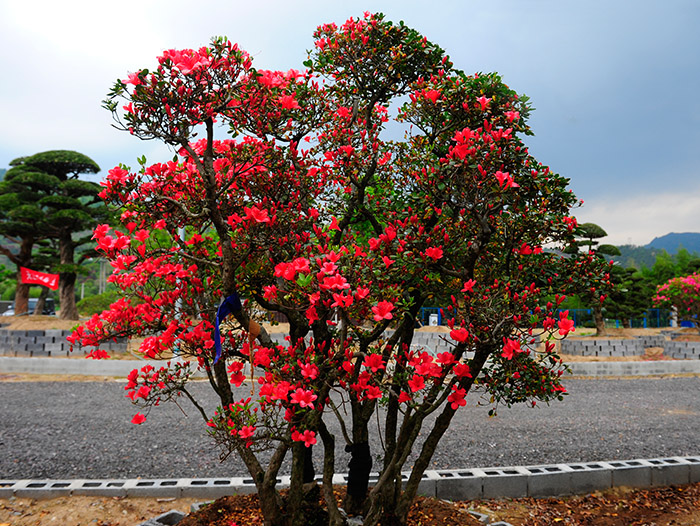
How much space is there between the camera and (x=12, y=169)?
774 inches

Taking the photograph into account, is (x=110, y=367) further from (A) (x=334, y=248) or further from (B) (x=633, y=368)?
(B) (x=633, y=368)

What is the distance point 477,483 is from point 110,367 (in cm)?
992

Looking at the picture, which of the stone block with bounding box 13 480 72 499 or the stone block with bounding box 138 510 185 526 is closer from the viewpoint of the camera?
the stone block with bounding box 138 510 185 526

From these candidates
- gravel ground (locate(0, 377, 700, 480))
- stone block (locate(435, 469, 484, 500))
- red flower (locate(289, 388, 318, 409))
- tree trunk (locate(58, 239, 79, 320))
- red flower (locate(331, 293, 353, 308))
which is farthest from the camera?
tree trunk (locate(58, 239, 79, 320))

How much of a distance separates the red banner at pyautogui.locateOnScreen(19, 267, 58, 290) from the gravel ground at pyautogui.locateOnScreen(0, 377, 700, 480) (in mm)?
9162

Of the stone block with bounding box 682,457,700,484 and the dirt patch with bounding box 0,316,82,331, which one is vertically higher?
the dirt patch with bounding box 0,316,82,331

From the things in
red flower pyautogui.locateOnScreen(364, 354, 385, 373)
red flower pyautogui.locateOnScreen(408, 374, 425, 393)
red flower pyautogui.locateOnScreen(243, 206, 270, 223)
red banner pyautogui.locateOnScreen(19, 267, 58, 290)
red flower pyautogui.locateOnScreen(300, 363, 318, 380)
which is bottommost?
red flower pyautogui.locateOnScreen(408, 374, 425, 393)

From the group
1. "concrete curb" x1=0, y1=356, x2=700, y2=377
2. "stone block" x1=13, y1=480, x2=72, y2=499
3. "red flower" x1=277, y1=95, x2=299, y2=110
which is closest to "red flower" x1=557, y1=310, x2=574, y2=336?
"red flower" x1=277, y1=95, x2=299, y2=110

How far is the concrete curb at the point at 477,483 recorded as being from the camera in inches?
155

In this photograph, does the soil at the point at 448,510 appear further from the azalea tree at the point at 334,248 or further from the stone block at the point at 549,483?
the azalea tree at the point at 334,248

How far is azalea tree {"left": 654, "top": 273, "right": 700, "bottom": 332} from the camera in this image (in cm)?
1778

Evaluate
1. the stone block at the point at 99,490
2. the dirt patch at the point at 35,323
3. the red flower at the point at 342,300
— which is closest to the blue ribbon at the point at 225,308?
the red flower at the point at 342,300

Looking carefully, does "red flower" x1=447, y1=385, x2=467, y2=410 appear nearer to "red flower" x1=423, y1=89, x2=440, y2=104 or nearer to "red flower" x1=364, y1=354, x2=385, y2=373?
"red flower" x1=364, y1=354, x2=385, y2=373

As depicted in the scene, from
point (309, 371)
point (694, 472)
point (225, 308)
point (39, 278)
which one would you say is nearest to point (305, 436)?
point (309, 371)
